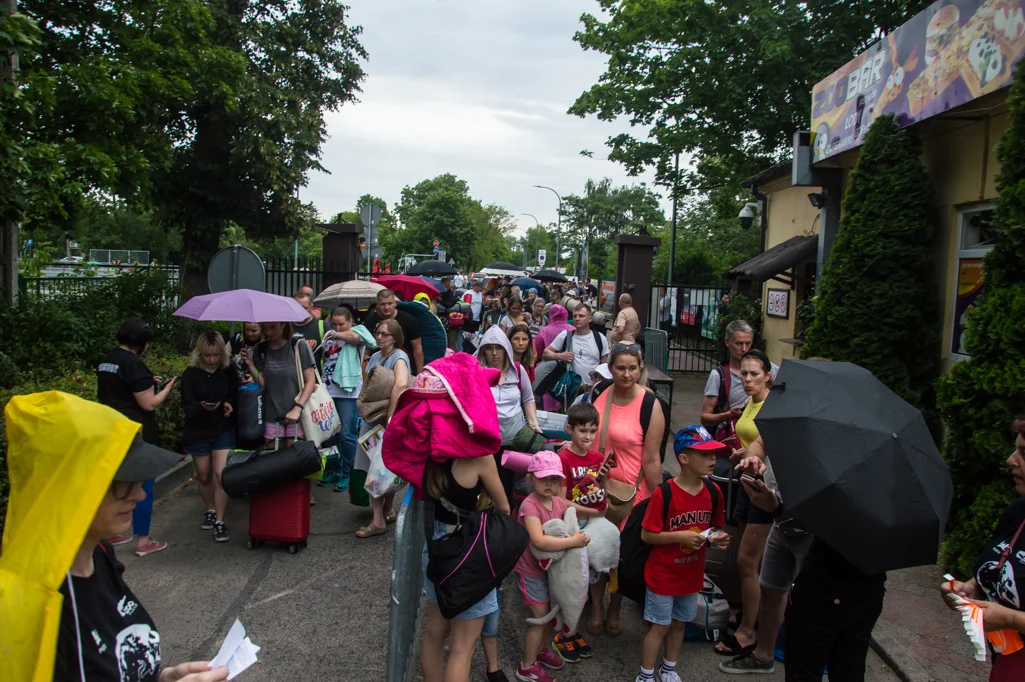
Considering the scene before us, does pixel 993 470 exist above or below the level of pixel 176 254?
below

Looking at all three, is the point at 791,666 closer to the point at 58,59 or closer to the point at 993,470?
the point at 993,470

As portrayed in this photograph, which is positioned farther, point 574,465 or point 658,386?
point 658,386

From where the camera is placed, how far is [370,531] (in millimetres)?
6391

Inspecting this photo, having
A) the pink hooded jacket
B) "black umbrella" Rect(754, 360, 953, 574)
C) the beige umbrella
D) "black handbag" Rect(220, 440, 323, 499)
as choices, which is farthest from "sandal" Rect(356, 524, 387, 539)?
the beige umbrella

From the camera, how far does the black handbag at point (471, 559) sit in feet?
11.1

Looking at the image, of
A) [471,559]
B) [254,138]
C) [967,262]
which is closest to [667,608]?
[471,559]

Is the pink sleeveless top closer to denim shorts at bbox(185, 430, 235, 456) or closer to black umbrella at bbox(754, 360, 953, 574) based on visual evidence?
black umbrella at bbox(754, 360, 953, 574)

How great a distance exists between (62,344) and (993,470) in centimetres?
953

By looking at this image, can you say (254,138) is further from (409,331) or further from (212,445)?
(212,445)

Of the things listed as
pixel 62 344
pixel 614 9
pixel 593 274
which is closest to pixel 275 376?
pixel 62 344

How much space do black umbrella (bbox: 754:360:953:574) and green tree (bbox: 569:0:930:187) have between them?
12.6m

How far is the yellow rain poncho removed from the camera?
1.66 m

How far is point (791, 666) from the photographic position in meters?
3.30

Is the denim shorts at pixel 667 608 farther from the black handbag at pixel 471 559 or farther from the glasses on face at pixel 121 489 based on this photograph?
the glasses on face at pixel 121 489
